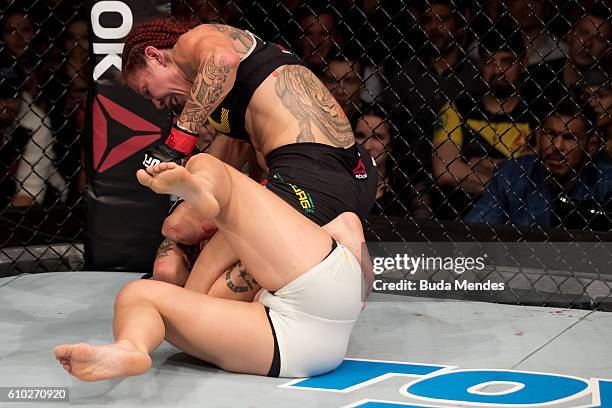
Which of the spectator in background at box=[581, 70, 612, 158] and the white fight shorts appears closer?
the white fight shorts

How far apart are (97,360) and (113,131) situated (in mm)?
1230

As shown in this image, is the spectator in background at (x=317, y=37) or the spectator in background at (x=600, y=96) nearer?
the spectator in background at (x=600, y=96)

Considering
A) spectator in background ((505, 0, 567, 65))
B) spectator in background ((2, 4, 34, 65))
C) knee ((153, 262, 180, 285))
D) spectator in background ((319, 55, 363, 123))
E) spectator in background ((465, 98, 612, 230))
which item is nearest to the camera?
knee ((153, 262, 180, 285))

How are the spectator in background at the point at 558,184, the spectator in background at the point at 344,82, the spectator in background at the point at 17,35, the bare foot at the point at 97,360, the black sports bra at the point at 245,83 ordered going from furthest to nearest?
the spectator in background at the point at 17,35, the spectator in background at the point at 344,82, the spectator in background at the point at 558,184, the black sports bra at the point at 245,83, the bare foot at the point at 97,360

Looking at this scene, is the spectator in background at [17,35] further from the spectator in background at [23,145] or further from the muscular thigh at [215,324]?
the muscular thigh at [215,324]

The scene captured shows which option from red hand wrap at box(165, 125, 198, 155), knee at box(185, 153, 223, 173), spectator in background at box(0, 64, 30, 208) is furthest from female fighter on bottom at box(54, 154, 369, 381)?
spectator in background at box(0, 64, 30, 208)

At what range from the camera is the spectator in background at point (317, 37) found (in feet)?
10.6

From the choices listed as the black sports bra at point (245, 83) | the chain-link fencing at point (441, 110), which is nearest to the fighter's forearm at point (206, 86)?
the black sports bra at point (245, 83)

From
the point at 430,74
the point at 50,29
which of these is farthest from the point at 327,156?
the point at 50,29

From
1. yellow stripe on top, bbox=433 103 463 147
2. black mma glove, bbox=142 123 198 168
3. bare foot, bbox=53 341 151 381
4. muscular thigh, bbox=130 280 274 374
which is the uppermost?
yellow stripe on top, bbox=433 103 463 147

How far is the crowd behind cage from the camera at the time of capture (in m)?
3.03

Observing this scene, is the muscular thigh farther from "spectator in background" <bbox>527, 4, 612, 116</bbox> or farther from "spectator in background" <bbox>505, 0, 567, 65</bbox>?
"spectator in background" <bbox>505, 0, 567, 65</bbox>

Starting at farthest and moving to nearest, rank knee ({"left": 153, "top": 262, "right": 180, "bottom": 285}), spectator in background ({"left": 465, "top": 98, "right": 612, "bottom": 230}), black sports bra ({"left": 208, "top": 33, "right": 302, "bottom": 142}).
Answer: spectator in background ({"left": 465, "top": 98, "right": 612, "bottom": 230}) < knee ({"left": 153, "top": 262, "right": 180, "bottom": 285}) < black sports bra ({"left": 208, "top": 33, "right": 302, "bottom": 142})

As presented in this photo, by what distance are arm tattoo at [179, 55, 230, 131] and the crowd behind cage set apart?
981 millimetres
